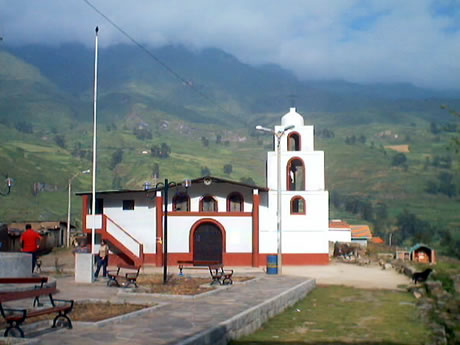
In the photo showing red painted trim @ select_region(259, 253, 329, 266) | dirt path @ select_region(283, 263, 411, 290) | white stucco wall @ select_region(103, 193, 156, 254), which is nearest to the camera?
dirt path @ select_region(283, 263, 411, 290)

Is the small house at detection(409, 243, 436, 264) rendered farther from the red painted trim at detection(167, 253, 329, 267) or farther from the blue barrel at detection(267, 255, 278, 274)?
the blue barrel at detection(267, 255, 278, 274)

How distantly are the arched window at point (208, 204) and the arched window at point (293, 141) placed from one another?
18.3 feet

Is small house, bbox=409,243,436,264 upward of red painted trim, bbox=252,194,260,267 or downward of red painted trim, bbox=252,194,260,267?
downward

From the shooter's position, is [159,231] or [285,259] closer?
[285,259]

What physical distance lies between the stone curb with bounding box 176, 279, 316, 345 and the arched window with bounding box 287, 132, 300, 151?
20.6 meters

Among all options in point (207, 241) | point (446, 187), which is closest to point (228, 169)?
point (446, 187)

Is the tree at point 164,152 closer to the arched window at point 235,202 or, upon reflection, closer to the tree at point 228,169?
the tree at point 228,169

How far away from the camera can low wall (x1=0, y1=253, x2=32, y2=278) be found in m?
16.9

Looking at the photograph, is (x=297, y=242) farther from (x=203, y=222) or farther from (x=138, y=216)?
(x=138, y=216)

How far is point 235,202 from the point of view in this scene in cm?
3822

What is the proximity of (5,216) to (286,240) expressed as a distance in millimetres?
53671

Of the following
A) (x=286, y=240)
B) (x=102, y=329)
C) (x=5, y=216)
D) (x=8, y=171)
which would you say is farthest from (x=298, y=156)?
(x=8, y=171)

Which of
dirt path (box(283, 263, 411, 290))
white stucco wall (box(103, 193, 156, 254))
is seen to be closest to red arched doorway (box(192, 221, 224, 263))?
white stucco wall (box(103, 193, 156, 254))

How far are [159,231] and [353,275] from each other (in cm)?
1170
